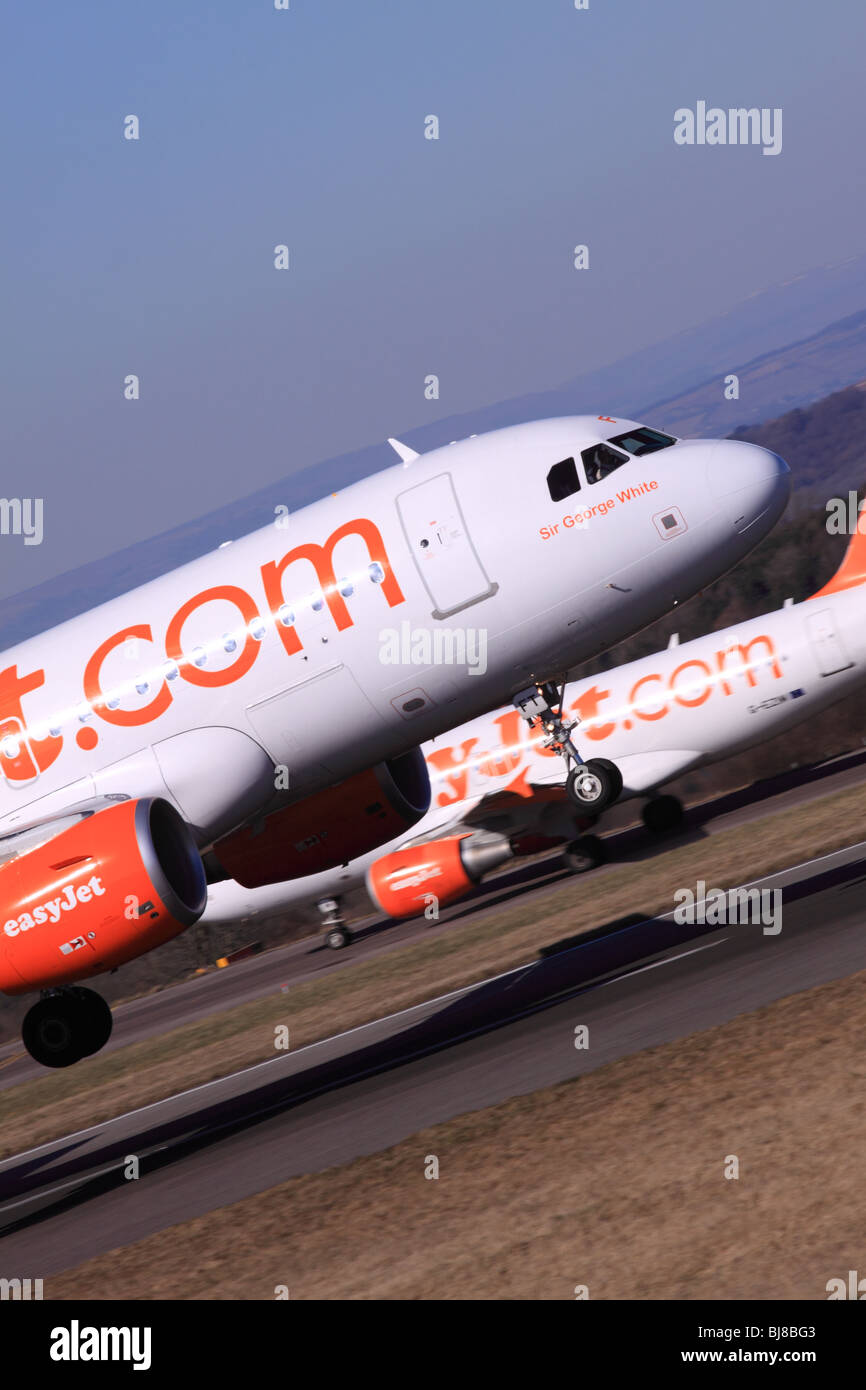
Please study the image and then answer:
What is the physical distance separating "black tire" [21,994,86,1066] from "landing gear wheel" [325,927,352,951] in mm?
26671

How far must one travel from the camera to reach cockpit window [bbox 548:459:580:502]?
20312mm

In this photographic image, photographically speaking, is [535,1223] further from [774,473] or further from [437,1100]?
[774,473]

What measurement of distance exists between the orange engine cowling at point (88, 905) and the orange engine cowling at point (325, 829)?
4839mm

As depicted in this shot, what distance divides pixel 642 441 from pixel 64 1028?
39.3ft

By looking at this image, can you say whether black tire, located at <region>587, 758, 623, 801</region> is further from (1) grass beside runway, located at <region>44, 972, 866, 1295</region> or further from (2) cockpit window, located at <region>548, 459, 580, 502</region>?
(1) grass beside runway, located at <region>44, 972, 866, 1295</region>

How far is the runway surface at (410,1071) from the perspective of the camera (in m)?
17.7

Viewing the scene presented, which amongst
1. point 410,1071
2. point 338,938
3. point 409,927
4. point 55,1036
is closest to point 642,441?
point 410,1071

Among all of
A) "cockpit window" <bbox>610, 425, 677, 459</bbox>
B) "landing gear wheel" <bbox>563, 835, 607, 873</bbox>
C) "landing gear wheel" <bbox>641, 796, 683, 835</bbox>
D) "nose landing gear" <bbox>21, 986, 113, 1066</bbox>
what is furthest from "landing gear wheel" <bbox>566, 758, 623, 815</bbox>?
"landing gear wheel" <bbox>641, 796, 683, 835</bbox>

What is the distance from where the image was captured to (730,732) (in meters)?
45.7

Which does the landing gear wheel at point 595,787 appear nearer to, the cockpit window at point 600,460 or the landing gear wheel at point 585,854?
the cockpit window at point 600,460

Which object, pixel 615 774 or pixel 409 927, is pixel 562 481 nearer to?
pixel 615 774

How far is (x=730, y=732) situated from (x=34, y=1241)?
31939mm

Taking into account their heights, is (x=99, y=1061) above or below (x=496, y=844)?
below
